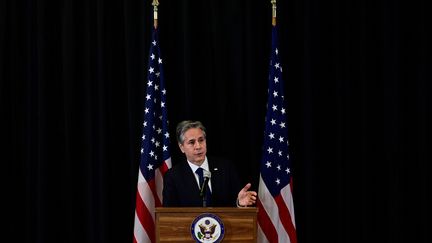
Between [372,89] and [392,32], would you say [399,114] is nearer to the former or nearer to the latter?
[372,89]

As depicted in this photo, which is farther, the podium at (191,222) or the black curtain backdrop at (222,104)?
the black curtain backdrop at (222,104)

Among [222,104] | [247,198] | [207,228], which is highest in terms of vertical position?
[222,104]

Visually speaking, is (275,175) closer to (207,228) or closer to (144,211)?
(144,211)

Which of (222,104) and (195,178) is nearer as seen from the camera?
(195,178)

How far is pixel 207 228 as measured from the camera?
356cm

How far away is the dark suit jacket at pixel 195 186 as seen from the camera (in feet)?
14.0

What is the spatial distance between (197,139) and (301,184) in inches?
55.9

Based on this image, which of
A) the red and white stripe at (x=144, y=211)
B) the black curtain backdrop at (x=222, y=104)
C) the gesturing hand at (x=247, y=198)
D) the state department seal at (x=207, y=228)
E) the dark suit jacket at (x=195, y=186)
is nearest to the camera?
the state department seal at (x=207, y=228)

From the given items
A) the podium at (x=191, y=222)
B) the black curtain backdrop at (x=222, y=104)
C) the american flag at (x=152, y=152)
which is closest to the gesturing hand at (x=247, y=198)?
the podium at (x=191, y=222)

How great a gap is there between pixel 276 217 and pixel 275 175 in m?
0.35

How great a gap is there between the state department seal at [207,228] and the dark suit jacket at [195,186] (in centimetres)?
67

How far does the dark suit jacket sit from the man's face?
0.34 ft

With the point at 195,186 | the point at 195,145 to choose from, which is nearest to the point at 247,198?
the point at 195,186

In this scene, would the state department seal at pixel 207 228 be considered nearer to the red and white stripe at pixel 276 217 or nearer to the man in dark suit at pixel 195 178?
the man in dark suit at pixel 195 178
